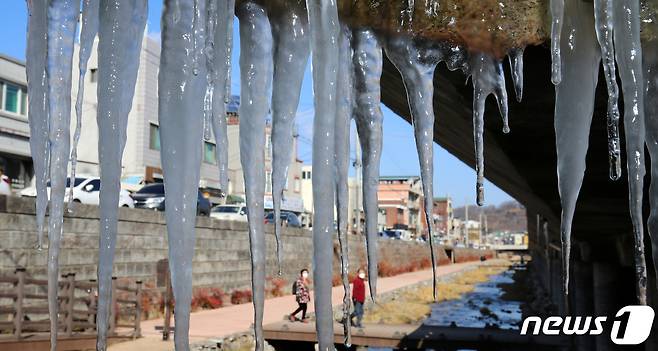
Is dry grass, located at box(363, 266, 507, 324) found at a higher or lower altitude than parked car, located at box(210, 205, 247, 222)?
lower

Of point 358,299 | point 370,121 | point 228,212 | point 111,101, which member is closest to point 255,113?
point 370,121

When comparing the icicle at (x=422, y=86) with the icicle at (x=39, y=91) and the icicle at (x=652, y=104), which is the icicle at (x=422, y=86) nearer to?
the icicle at (x=652, y=104)

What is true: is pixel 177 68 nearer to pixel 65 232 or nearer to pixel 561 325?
pixel 65 232

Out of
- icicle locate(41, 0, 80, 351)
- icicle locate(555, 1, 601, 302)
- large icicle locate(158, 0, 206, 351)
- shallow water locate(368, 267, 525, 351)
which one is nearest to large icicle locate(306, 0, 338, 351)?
large icicle locate(158, 0, 206, 351)

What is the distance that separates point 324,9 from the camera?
2.83 meters

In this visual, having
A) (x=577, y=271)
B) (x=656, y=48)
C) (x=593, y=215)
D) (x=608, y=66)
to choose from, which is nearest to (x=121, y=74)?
(x=608, y=66)

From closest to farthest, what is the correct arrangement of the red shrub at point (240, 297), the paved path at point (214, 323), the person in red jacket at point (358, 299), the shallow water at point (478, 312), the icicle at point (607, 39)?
the icicle at point (607, 39), the paved path at point (214, 323), the person in red jacket at point (358, 299), the red shrub at point (240, 297), the shallow water at point (478, 312)

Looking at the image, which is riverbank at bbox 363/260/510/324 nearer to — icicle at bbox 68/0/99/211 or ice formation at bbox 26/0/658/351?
ice formation at bbox 26/0/658/351

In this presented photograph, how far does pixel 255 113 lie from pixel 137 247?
14.6 m

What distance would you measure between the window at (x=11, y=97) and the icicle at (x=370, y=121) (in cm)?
2838

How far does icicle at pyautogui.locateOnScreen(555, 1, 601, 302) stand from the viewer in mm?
2969

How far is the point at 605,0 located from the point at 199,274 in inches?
722

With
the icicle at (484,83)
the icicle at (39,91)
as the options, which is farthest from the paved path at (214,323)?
the icicle at (484,83)

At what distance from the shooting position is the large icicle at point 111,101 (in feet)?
9.93
